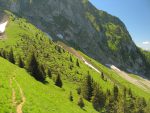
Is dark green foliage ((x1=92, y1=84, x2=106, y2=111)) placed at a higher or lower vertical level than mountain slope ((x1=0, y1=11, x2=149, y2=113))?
lower

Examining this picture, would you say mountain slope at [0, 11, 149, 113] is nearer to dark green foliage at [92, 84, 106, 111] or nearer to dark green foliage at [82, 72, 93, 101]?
dark green foliage at [92, 84, 106, 111]

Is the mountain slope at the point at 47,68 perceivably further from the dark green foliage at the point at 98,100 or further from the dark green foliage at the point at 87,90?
the dark green foliage at the point at 87,90

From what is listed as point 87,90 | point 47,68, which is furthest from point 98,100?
point 47,68

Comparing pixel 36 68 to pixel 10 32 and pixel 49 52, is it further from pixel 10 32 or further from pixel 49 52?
pixel 10 32

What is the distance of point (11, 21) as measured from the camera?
7087 inches

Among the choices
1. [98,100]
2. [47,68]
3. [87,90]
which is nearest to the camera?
[98,100]

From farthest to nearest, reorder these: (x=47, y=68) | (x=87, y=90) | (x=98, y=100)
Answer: (x=47, y=68), (x=87, y=90), (x=98, y=100)

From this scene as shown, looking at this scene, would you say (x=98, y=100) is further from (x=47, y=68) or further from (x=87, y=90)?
(x=47, y=68)

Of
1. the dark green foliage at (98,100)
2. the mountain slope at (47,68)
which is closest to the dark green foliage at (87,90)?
the mountain slope at (47,68)

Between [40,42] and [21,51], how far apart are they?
109 feet

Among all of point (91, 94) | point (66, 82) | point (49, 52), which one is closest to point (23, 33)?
point (49, 52)

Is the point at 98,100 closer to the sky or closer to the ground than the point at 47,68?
closer to the ground

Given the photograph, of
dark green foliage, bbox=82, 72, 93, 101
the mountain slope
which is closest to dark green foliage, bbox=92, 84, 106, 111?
the mountain slope

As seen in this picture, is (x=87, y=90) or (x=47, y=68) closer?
(x=87, y=90)
